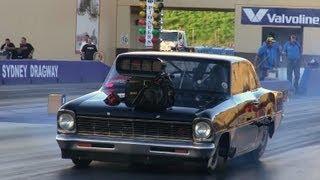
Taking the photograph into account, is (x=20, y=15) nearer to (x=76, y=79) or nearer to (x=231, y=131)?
(x=76, y=79)

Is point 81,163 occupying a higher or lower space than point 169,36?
lower

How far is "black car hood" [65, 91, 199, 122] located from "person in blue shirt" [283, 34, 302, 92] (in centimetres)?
1651

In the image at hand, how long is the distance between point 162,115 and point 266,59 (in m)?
15.4

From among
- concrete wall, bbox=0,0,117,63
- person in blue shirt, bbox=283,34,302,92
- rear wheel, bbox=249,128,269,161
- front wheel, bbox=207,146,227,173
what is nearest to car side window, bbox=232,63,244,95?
front wheel, bbox=207,146,227,173

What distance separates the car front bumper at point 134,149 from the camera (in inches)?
350

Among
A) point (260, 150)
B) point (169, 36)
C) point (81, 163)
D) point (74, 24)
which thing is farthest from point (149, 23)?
point (81, 163)

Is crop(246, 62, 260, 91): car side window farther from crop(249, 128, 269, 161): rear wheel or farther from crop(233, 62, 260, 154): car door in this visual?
crop(249, 128, 269, 161): rear wheel

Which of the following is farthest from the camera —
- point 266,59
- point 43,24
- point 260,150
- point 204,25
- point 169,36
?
point 204,25

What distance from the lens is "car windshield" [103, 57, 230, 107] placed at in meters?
9.68

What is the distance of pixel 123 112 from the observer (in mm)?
9023

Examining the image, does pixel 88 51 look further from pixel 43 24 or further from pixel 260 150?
pixel 260 150

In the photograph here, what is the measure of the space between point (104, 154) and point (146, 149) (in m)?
0.53

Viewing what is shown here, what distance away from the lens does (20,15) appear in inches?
1455

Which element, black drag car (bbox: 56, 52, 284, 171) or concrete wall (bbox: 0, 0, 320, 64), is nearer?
black drag car (bbox: 56, 52, 284, 171)
